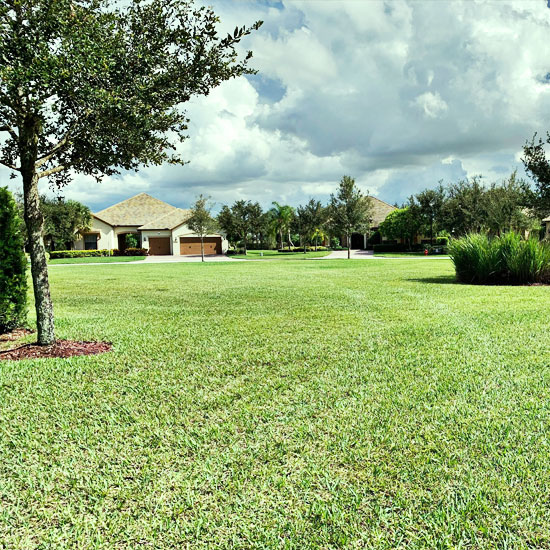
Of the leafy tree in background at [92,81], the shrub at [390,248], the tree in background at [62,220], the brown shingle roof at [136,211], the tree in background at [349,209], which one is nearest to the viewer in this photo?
the leafy tree in background at [92,81]

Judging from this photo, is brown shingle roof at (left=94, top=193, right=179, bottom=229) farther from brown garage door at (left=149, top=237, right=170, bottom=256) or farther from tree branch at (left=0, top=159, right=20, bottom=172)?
tree branch at (left=0, top=159, right=20, bottom=172)

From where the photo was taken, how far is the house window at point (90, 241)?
5481 cm

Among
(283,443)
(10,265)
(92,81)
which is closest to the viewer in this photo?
(283,443)

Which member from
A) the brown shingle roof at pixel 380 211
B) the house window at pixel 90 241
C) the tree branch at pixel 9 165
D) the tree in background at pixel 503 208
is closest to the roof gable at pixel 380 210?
the brown shingle roof at pixel 380 211

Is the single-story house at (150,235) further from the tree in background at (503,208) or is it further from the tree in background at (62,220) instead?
the tree in background at (503,208)

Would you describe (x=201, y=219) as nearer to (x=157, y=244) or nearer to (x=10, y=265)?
(x=157, y=244)

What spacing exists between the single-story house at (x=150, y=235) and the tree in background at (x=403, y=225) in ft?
69.2

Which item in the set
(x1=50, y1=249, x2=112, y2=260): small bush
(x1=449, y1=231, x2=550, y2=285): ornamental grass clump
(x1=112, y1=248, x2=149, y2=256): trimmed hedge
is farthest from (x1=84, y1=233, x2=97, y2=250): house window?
(x1=449, y1=231, x2=550, y2=285): ornamental grass clump

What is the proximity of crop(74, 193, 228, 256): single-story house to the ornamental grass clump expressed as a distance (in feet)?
136

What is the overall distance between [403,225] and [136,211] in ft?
120

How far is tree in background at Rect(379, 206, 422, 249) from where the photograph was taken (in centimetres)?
5011

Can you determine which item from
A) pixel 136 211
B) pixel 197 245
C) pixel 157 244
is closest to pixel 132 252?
pixel 157 244

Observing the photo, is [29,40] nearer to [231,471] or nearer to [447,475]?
[231,471]

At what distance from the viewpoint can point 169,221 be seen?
A: 5572 cm
